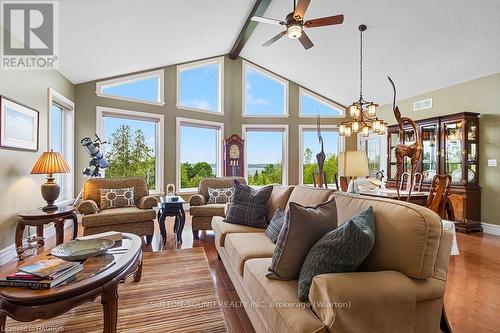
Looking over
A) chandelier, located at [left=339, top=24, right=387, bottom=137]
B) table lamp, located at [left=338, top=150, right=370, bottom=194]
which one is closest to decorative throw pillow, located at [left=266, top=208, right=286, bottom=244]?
table lamp, located at [left=338, top=150, right=370, bottom=194]

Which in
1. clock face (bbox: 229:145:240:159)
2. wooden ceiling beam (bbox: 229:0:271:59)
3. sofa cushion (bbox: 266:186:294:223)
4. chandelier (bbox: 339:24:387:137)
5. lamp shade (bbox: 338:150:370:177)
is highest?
wooden ceiling beam (bbox: 229:0:271:59)

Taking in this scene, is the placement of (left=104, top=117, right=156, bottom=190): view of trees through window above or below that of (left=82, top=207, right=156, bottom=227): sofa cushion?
above

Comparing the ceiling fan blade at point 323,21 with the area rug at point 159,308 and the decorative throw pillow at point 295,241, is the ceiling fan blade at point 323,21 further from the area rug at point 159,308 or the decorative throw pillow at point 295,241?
the area rug at point 159,308

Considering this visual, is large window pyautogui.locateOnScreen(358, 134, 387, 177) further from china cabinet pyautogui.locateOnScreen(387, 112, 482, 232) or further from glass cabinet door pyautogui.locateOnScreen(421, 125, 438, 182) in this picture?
china cabinet pyautogui.locateOnScreen(387, 112, 482, 232)

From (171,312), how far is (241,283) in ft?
2.05

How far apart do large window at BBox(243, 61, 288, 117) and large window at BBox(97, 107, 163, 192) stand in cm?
239

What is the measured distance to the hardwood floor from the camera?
6.14 feet

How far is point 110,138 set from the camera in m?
5.38

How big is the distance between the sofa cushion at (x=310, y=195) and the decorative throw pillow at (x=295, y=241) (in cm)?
58

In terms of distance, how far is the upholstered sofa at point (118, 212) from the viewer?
3.24 metres

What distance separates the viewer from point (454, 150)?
4.59 meters

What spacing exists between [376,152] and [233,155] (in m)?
3.59

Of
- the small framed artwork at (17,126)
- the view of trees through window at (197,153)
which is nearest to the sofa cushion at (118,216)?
the small framed artwork at (17,126)

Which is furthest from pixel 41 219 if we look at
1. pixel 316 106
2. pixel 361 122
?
pixel 316 106
